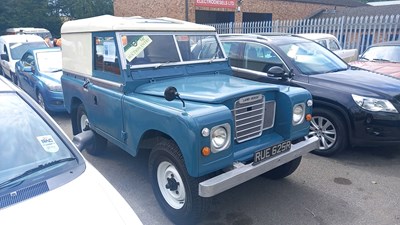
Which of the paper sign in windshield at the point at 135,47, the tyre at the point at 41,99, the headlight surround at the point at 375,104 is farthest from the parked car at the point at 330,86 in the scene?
the tyre at the point at 41,99

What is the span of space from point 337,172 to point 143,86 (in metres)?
2.92

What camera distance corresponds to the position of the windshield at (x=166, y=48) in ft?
12.8

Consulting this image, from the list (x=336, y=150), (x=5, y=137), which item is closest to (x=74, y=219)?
(x=5, y=137)

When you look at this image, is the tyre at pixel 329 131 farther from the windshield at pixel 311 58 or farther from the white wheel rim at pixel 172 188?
the white wheel rim at pixel 172 188

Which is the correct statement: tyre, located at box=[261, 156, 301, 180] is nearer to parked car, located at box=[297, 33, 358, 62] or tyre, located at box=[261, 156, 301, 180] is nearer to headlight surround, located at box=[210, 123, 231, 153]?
headlight surround, located at box=[210, 123, 231, 153]

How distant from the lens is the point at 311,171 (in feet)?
14.5

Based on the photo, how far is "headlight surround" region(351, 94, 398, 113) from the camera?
437 centimetres

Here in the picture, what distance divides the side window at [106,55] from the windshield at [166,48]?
0.64 ft

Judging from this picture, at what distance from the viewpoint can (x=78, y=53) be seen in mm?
4945

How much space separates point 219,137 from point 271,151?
0.68 meters

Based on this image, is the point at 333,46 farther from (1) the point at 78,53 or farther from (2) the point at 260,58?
(1) the point at 78,53

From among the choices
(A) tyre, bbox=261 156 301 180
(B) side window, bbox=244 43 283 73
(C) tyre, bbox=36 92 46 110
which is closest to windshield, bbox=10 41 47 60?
(C) tyre, bbox=36 92 46 110

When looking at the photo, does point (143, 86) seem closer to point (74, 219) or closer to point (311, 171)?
point (74, 219)

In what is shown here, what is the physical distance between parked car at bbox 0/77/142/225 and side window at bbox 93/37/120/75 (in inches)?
60.1
